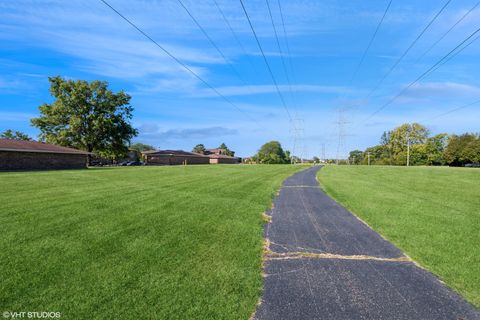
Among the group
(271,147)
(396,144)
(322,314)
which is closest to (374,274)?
(322,314)

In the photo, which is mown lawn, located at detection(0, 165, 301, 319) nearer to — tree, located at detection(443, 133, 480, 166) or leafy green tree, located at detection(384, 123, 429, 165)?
tree, located at detection(443, 133, 480, 166)

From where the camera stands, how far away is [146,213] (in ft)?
31.3

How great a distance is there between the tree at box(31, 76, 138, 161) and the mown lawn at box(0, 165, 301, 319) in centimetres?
4937

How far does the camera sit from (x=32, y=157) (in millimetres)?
36438

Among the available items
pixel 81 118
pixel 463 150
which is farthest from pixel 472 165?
pixel 81 118

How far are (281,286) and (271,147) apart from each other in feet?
551

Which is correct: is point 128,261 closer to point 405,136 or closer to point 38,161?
point 38,161

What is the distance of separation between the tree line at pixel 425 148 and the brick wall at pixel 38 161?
72995 mm

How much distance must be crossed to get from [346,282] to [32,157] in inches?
1605

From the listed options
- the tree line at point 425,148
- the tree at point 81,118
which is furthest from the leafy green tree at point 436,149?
the tree at point 81,118

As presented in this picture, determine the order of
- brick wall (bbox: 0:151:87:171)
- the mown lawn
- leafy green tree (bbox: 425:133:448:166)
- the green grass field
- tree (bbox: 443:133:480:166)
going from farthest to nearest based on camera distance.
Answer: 1. leafy green tree (bbox: 425:133:448:166)
2. tree (bbox: 443:133:480:166)
3. brick wall (bbox: 0:151:87:171)
4. the green grass field
5. the mown lawn

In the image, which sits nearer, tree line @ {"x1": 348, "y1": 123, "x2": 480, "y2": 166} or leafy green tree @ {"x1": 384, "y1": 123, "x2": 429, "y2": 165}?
tree line @ {"x1": 348, "y1": 123, "x2": 480, "y2": 166}

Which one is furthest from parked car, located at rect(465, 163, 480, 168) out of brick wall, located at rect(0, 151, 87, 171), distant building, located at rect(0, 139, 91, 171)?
distant building, located at rect(0, 139, 91, 171)

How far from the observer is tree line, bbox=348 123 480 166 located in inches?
3467
